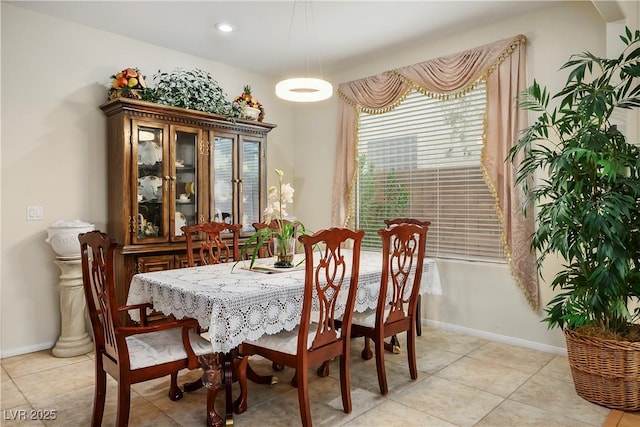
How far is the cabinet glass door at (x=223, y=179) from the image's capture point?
416cm

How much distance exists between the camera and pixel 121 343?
6.12ft

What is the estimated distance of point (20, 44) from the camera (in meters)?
3.33

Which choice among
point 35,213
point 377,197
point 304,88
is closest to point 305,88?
point 304,88

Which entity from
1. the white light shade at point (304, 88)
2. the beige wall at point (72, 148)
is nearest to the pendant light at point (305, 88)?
the white light shade at point (304, 88)

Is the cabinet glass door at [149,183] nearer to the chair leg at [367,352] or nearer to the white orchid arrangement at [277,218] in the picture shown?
the white orchid arrangement at [277,218]

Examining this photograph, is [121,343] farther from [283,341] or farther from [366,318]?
[366,318]

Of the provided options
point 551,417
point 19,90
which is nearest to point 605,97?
point 551,417

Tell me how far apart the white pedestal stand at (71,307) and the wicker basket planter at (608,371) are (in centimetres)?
356

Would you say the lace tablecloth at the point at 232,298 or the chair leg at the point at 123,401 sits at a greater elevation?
the lace tablecloth at the point at 232,298

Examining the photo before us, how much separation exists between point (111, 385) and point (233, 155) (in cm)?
235

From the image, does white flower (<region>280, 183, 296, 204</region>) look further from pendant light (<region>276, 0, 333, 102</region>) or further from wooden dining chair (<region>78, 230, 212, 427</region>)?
wooden dining chair (<region>78, 230, 212, 427</region>)

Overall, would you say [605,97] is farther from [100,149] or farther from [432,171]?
[100,149]

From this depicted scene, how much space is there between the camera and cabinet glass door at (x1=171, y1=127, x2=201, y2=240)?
384 cm

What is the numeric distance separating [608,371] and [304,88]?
257 cm
